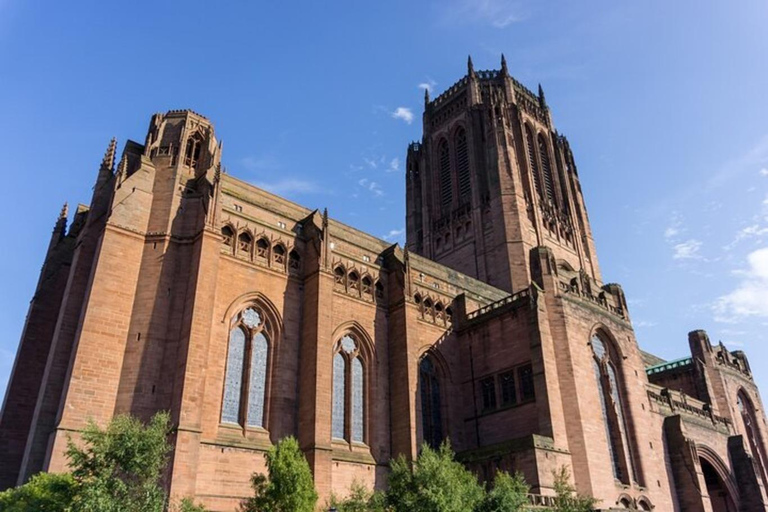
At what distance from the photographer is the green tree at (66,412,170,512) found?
707 inches

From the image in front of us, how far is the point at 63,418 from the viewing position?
871 inches

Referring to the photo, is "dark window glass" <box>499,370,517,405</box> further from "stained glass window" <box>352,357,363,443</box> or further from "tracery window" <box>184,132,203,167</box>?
"tracery window" <box>184,132,203,167</box>

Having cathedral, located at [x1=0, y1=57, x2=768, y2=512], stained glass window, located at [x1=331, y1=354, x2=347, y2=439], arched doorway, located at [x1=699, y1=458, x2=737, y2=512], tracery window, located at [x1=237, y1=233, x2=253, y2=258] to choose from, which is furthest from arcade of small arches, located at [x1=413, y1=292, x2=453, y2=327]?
arched doorway, located at [x1=699, y1=458, x2=737, y2=512]

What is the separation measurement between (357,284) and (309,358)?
20.3ft

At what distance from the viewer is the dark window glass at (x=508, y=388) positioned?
3335 cm

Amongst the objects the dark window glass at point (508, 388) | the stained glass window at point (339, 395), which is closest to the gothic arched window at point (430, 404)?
the dark window glass at point (508, 388)

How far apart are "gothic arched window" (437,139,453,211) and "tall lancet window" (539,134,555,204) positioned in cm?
892

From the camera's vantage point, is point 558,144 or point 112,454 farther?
point 558,144

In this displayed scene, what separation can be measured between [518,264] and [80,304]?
32646 millimetres

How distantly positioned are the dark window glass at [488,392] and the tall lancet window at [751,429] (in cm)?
2720

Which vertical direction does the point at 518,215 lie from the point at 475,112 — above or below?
below

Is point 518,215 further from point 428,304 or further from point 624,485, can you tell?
point 624,485

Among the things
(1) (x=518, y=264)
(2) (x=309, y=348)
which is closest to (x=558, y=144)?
(1) (x=518, y=264)

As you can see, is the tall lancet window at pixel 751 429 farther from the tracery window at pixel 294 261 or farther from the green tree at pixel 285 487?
the green tree at pixel 285 487
